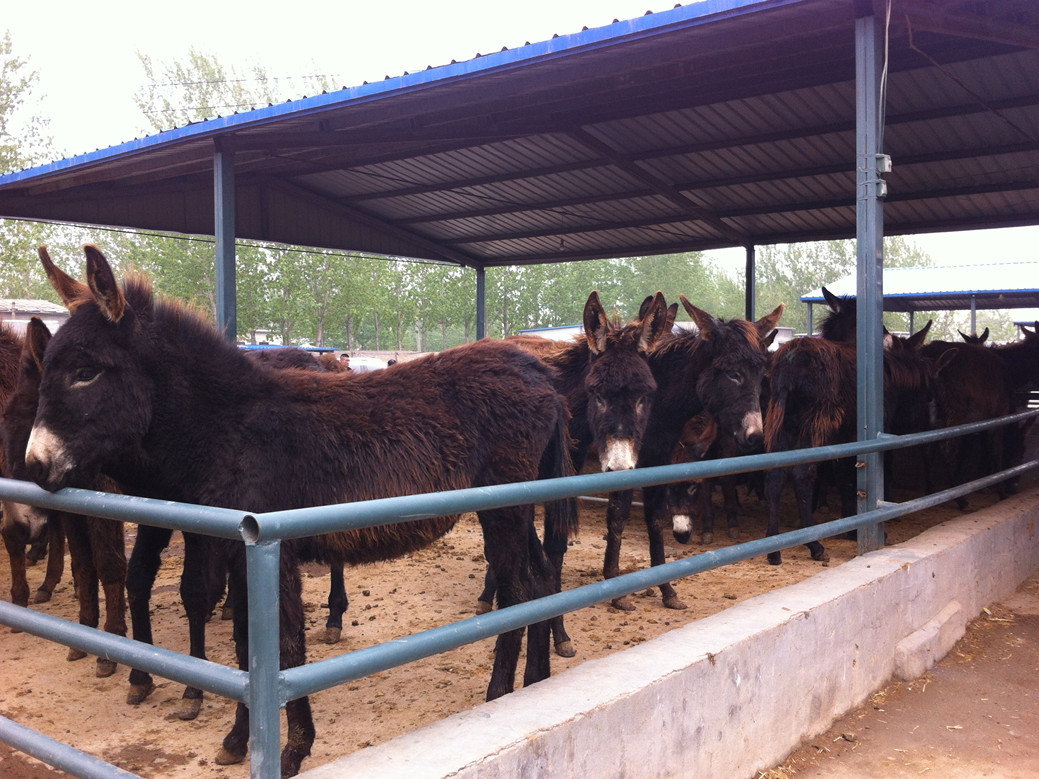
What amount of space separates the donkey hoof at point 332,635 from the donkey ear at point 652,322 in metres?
2.77

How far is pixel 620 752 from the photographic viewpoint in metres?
2.58

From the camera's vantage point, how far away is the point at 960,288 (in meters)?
21.2

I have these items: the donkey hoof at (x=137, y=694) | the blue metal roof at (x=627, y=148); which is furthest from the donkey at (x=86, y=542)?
the blue metal roof at (x=627, y=148)

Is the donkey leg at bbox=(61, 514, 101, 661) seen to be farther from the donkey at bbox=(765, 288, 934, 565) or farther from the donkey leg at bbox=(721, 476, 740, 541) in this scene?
the donkey leg at bbox=(721, 476, 740, 541)

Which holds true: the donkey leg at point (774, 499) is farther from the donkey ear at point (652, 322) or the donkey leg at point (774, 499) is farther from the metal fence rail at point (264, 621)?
the metal fence rail at point (264, 621)

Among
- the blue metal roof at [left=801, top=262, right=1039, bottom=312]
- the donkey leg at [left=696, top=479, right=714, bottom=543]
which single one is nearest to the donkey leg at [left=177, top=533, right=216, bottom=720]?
the donkey leg at [left=696, top=479, right=714, bottom=543]

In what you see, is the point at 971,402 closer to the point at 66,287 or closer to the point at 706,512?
the point at 706,512

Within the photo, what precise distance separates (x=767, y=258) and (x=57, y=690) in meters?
74.3

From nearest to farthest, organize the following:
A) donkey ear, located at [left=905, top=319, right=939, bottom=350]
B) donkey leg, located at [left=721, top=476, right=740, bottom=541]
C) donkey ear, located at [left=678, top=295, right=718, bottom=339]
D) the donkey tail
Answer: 1. donkey ear, located at [left=678, top=295, right=718, bottom=339]
2. the donkey tail
3. donkey leg, located at [left=721, top=476, right=740, bottom=541]
4. donkey ear, located at [left=905, top=319, right=939, bottom=350]

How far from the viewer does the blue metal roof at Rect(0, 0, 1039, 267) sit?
6438 mm

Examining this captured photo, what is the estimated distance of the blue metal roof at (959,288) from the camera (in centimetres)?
2023

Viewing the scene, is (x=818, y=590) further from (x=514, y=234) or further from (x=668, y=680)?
(x=514, y=234)

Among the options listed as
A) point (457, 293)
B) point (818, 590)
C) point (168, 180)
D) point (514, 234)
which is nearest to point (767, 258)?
point (457, 293)

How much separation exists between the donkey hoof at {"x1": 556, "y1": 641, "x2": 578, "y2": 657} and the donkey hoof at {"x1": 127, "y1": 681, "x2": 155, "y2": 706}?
7.57 ft
